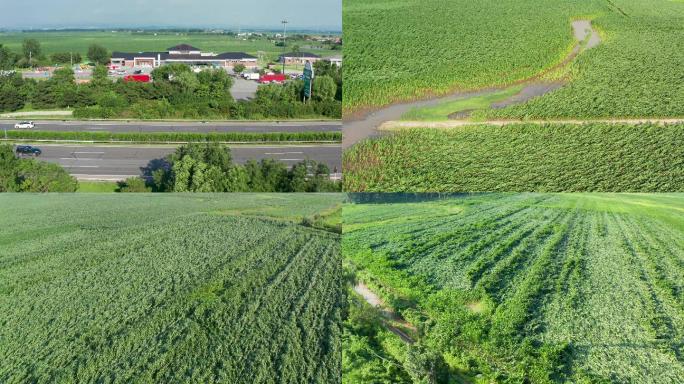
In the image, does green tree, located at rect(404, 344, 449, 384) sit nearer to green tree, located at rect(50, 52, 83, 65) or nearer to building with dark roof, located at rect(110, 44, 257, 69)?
building with dark roof, located at rect(110, 44, 257, 69)

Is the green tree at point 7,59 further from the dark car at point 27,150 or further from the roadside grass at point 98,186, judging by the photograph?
the roadside grass at point 98,186

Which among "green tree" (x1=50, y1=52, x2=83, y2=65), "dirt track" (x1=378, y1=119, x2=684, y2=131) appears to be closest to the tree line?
"green tree" (x1=50, y1=52, x2=83, y2=65)

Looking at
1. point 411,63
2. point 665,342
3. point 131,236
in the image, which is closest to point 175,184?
point 131,236

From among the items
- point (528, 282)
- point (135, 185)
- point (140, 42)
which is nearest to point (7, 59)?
point (140, 42)

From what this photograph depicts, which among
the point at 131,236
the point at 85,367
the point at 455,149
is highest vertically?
the point at 455,149

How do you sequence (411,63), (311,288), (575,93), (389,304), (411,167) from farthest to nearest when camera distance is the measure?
(411,63) → (575,93) → (411,167) → (311,288) → (389,304)

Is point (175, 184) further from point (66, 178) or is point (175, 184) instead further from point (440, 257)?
point (440, 257)
